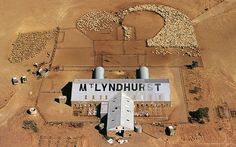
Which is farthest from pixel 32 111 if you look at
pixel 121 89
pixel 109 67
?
pixel 109 67

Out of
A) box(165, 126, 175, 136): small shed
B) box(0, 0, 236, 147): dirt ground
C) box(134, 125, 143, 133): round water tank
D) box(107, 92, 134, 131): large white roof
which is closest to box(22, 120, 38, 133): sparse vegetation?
box(0, 0, 236, 147): dirt ground

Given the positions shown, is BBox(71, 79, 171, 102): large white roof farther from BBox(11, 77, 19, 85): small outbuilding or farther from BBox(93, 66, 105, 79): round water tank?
BBox(11, 77, 19, 85): small outbuilding

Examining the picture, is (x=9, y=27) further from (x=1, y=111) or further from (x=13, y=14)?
(x=1, y=111)

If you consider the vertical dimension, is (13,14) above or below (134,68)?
above

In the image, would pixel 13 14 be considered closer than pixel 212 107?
No

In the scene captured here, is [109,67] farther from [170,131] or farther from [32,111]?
[170,131]

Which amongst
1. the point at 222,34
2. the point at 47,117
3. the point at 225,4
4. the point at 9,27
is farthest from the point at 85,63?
the point at 225,4
